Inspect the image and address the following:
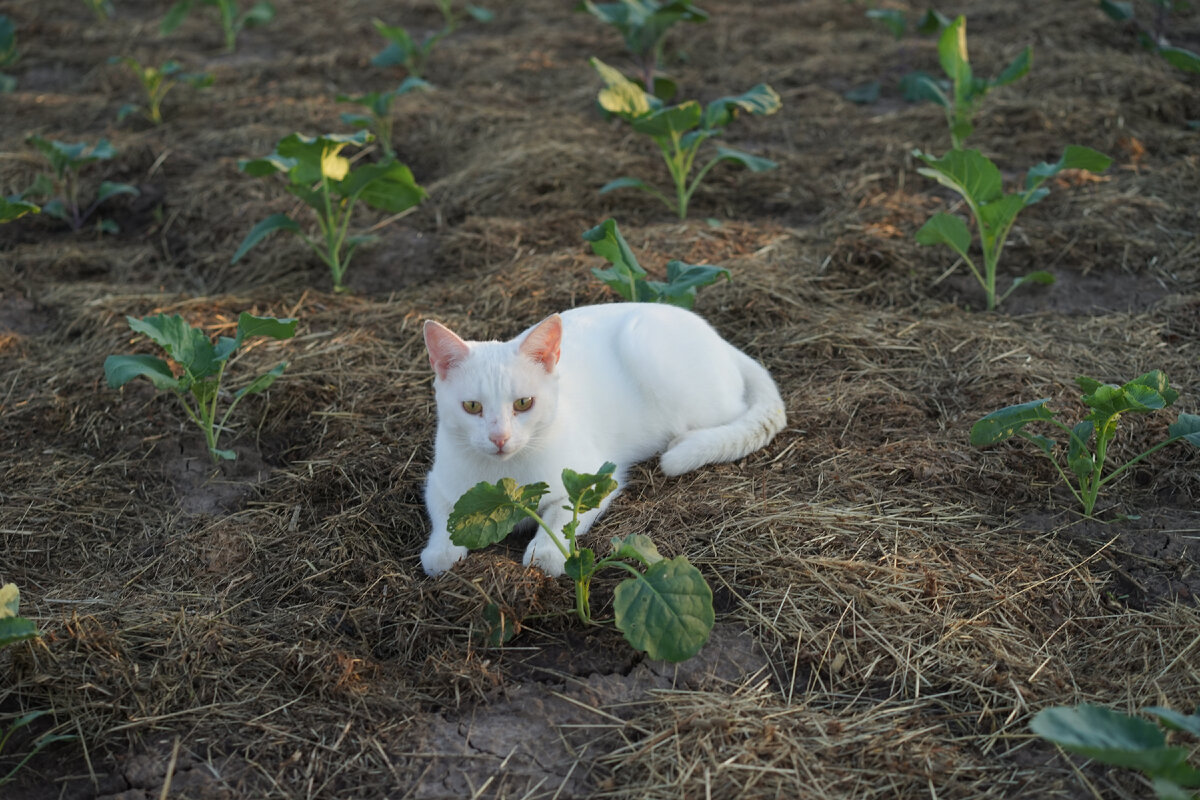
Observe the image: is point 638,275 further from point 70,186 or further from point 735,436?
point 70,186

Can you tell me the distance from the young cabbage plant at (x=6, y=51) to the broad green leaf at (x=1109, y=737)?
28.5ft

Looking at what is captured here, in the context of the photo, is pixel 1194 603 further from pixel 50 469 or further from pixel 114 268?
pixel 114 268

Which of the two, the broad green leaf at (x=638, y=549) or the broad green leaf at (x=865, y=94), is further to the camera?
the broad green leaf at (x=865, y=94)

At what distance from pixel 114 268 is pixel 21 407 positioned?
1.62m

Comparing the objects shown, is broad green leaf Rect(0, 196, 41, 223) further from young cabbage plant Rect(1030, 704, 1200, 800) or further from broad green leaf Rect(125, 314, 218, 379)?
young cabbage plant Rect(1030, 704, 1200, 800)

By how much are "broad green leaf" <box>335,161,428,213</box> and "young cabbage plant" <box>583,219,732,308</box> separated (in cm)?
112

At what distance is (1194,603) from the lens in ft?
8.92

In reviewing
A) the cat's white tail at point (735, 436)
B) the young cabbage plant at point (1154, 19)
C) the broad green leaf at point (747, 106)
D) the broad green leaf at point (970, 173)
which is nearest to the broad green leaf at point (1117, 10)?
the young cabbage plant at point (1154, 19)

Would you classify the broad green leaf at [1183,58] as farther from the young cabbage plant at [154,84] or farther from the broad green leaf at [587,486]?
the young cabbage plant at [154,84]

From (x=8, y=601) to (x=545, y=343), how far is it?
1563 mm

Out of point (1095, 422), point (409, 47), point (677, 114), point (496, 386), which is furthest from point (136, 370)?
point (409, 47)

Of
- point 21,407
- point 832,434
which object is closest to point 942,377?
point 832,434

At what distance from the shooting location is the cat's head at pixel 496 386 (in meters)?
2.81

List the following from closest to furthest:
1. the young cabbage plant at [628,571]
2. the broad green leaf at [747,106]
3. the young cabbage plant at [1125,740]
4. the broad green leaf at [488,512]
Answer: the young cabbage plant at [1125,740] → the young cabbage plant at [628,571] → the broad green leaf at [488,512] → the broad green leaf at [747,106]
